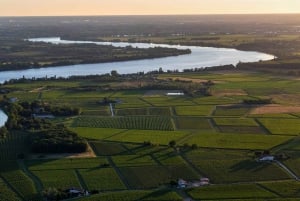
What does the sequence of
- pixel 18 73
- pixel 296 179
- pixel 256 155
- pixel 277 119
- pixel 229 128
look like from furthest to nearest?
1. pixel 18 73
2. pixel 277 119
3. pixel 229 128
4. pixel 256 155
5. pixel 296 179

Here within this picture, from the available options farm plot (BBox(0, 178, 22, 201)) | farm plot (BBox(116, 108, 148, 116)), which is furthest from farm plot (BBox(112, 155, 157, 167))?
farm plot (BBox(116, 108, 148, 116))

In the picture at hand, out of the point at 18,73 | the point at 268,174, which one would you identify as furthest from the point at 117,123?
the point at 18,73

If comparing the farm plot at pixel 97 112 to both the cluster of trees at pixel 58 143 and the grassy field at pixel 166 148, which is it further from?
the cluster of trees at pixel 58 143

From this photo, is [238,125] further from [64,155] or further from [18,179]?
[18,179]

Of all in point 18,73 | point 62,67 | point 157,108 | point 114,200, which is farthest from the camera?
point 62,67

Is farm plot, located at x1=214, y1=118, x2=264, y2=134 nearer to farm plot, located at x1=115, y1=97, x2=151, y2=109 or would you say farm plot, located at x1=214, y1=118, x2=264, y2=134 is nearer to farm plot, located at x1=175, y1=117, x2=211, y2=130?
farm plot, located at x1=175, y1=117, x2=211, y2=130

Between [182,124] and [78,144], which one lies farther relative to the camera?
[182,124]

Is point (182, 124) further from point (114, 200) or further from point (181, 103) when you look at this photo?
point (114, 200)
